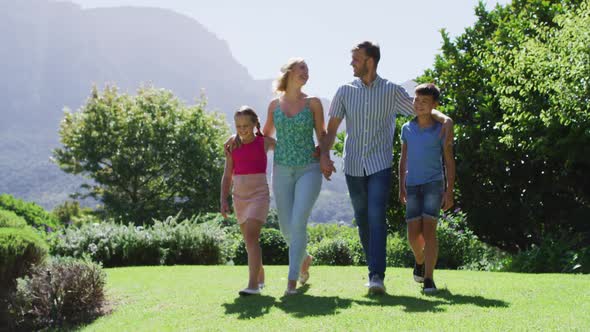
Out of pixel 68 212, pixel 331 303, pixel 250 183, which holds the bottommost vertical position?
pixel 331 303

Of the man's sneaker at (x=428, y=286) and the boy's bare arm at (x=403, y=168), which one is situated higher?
the boy's bare arm at (x=403, y=168)

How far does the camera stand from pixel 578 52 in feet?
32.4

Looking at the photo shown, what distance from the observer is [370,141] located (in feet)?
20.5

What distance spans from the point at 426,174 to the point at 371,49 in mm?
1317

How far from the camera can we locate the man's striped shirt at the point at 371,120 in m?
6.21

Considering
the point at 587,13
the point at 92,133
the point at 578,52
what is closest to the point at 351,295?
the point at 578,52

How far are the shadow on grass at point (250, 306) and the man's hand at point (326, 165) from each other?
1298 mm

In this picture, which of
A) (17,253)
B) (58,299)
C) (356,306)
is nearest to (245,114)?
(356,306)

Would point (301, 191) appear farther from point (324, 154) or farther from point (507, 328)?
point (507, 328)

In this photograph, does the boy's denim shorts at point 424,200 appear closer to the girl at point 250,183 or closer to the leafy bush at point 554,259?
the girl at point 250,183

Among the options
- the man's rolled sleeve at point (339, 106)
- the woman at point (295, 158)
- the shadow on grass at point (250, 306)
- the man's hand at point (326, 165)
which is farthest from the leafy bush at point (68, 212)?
the man's hand at point (326, 165)

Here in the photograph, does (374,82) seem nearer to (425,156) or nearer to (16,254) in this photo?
(425,156)

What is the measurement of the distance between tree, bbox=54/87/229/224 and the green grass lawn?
1080 inches

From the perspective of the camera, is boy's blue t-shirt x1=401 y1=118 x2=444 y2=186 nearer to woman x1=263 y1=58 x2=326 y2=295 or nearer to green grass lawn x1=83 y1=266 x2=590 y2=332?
woman x1=263 y1=58 x2=326 y2=295
